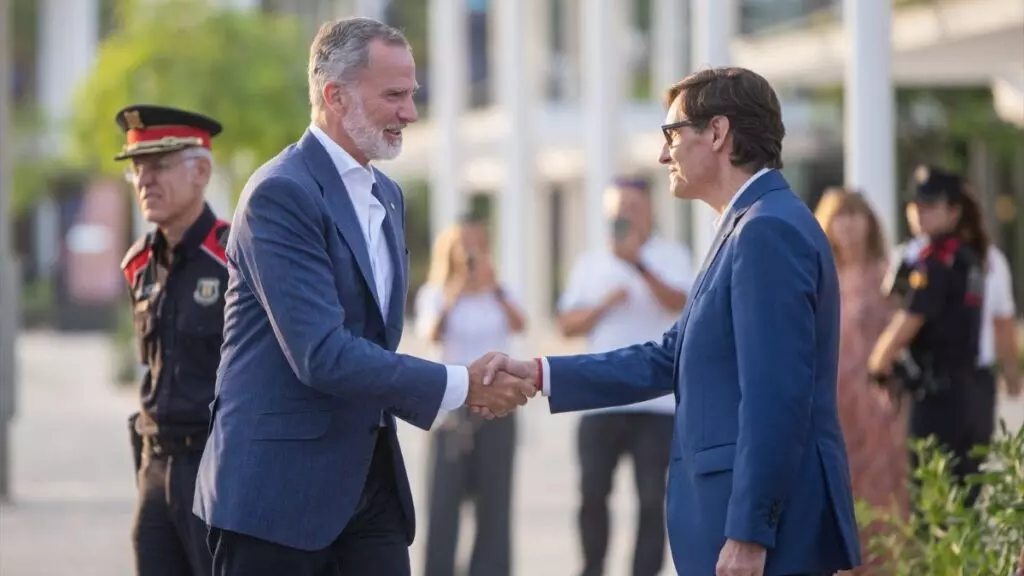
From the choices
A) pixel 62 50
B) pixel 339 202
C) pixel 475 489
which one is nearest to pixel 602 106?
pixel 475 489

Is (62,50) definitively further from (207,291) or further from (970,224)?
(207,291)

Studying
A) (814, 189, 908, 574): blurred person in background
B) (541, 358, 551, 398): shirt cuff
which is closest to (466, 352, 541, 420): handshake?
(541, 358, 551, 398): shirt cuff

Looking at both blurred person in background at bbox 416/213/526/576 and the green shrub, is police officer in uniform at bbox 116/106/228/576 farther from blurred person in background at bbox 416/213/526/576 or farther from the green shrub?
blurred person in background at bbox 416/213/526/576

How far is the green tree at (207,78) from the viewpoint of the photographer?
23141 mm

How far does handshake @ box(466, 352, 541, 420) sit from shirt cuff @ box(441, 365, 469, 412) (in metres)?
0.09

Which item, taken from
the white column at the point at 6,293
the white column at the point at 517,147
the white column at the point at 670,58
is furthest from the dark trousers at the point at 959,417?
the white column at the point at 670,58

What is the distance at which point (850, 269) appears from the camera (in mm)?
8922

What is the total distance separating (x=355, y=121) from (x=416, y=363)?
605 millimetres

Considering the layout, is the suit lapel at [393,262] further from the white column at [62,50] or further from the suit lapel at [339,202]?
the white column at [62,50]

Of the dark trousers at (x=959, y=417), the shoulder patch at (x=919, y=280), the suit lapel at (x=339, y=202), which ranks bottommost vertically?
the dark trousers at (x=959, y=417)

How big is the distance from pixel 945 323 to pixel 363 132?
4858mm

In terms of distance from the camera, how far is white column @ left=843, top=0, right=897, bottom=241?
10.8 metres

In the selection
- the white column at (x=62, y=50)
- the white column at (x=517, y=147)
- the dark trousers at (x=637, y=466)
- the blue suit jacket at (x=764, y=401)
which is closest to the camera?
the blue suit jacket at (x=764, y=401)

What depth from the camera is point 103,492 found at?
14695 mm
